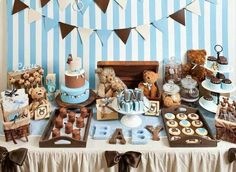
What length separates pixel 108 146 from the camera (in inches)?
67.2

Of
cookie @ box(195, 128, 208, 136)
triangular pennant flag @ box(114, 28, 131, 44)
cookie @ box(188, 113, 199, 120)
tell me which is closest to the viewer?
cookie @ box(195, 128, 208, 136)

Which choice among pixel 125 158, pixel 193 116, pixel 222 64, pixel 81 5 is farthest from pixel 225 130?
pixel 81 5

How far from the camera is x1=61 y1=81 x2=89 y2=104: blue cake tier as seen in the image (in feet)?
6.49

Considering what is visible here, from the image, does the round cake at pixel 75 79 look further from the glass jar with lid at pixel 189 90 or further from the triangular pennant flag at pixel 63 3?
the glass jar with lid at pixel 189 90

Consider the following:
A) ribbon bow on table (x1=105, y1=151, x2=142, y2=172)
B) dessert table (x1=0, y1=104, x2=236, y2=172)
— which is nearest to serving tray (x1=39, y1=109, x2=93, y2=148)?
dessert table (x1=0, y1=104, x2=236, y2=172)

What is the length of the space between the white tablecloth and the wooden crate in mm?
478

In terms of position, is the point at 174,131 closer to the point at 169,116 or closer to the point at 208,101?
the point at 169,116

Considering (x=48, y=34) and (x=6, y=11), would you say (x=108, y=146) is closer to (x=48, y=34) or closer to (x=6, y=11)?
(x=48, y=34)

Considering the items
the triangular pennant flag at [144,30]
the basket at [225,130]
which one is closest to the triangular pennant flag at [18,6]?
the triangular pennant flag at [144,30]

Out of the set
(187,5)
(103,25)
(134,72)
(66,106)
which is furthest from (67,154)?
(187,5)

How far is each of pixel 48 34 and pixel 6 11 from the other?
0.81 ft

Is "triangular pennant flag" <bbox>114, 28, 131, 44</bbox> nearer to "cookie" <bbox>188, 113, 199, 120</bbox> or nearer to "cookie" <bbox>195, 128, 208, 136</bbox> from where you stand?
"cookie" <bbox>188, 113, 199, 120</bbox>

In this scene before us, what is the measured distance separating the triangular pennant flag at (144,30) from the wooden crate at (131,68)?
158mm

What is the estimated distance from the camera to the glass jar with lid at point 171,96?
6.53ft
